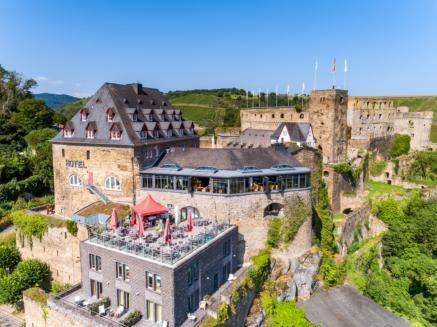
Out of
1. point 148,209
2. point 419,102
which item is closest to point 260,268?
point 148,209

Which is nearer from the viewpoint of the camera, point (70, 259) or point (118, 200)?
point (70, 259)

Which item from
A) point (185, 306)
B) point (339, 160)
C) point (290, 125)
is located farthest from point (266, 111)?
point (185, 306)

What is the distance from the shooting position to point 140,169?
2912cm

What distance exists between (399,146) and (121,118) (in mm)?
51861

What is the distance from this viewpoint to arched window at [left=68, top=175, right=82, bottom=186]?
3219cm

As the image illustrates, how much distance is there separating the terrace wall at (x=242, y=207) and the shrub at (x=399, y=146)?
136 feet

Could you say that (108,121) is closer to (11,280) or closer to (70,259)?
(70,259)

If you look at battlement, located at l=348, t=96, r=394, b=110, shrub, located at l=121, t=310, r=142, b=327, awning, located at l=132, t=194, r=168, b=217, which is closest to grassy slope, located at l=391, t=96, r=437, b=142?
battlement, located at l=348, t=96, r=394, b=110

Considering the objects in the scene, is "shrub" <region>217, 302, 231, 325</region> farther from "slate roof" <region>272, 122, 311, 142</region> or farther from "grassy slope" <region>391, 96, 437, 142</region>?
"grassy slope" <region>391, 96, 437, 142</region>

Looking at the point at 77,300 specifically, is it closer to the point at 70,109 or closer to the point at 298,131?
the point at 298,131

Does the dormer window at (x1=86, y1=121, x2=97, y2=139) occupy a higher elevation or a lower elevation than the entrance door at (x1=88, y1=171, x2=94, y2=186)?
higher

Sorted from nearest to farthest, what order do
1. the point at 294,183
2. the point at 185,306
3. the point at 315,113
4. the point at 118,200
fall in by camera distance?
the point at 185,306, the point at 294,183, the point at 118,200, the point at 315,113

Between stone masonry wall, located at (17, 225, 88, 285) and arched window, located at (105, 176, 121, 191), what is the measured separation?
5105 mm

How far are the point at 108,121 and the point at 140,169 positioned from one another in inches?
226
